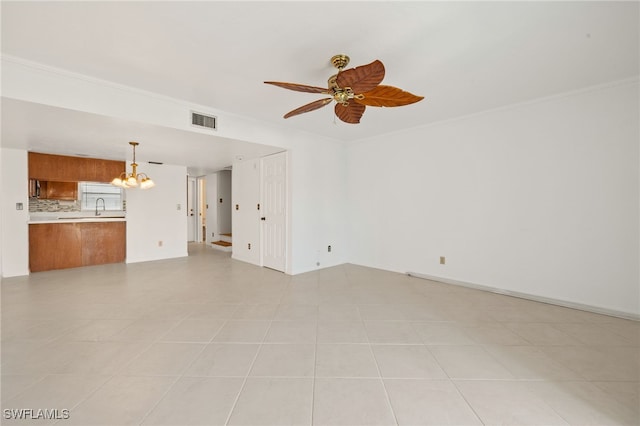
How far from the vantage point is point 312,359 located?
2.09 metres

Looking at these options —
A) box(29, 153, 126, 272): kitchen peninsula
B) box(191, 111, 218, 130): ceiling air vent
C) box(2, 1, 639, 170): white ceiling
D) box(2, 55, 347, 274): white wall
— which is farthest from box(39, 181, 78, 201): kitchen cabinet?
box(191, 111, 218, 130): ceiling air vent

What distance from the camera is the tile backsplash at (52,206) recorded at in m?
5.22

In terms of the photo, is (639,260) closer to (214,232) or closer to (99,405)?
(99,405)

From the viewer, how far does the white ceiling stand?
1849 millimetres

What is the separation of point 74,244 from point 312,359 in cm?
570

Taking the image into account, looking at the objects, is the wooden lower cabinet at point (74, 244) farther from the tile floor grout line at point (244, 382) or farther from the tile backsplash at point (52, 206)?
the tile floor grout line at point (244, 382)

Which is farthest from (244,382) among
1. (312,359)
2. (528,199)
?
(528,199)

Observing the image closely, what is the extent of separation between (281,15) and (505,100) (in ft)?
10.2

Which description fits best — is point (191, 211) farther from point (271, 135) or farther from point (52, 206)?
point (271, 135)

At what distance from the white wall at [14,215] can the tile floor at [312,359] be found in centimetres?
139

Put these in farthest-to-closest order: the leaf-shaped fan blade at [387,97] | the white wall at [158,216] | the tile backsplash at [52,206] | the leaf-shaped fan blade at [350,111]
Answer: the white wall at [158,216] < the tile backsplash at [52,206] < the leaf-shaped fan blade at [350,111] < the leaf-shaped fan blade at [387,97]

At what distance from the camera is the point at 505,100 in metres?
3.43

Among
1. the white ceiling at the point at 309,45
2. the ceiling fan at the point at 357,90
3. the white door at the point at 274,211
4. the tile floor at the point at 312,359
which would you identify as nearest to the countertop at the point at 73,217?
the tile floor at the point at 312,359

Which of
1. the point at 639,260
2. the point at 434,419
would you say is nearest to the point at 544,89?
the point at 639,260
